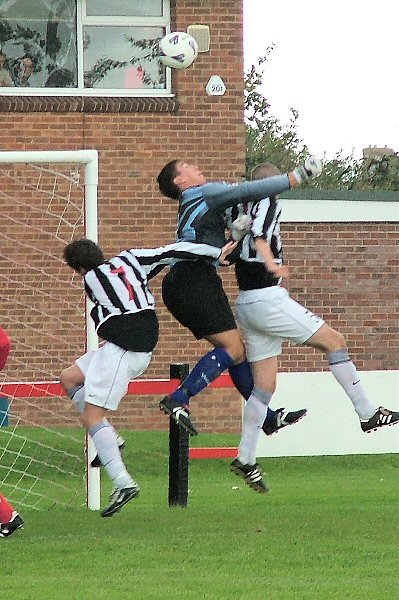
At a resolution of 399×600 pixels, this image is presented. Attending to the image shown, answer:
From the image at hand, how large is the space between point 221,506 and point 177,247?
3134mm

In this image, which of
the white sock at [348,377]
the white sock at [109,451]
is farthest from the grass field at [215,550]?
the white sock at [348,377]

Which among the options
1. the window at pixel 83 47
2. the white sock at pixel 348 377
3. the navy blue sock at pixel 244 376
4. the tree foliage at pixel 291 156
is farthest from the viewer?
the tree foliage at pixel 291 156

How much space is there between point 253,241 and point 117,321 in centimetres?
100

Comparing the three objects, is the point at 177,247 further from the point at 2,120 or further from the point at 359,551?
the point at 2,120

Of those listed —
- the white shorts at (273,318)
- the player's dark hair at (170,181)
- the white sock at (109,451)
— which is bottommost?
the white sock at (109,451)

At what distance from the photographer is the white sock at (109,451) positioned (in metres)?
9.84

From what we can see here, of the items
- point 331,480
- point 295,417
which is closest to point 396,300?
point 331,480

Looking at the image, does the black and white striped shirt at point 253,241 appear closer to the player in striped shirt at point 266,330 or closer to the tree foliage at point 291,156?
the player in striped shirt at point 266,330

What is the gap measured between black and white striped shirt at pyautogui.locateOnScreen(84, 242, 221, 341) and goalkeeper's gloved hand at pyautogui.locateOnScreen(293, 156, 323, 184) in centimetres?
75

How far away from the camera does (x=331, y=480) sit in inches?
593

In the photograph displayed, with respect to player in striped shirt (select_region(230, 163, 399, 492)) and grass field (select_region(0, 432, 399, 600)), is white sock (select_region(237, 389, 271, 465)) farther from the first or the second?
grass field (select_region(0, 432, 399, 600))

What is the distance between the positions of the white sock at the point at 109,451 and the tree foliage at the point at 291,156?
28.5m

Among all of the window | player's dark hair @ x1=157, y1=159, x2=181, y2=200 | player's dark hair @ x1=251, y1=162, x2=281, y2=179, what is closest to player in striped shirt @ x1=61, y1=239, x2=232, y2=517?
player's dark hair @ x1=157, y1=159, x2=181, y2=200

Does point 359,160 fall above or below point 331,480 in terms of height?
above
